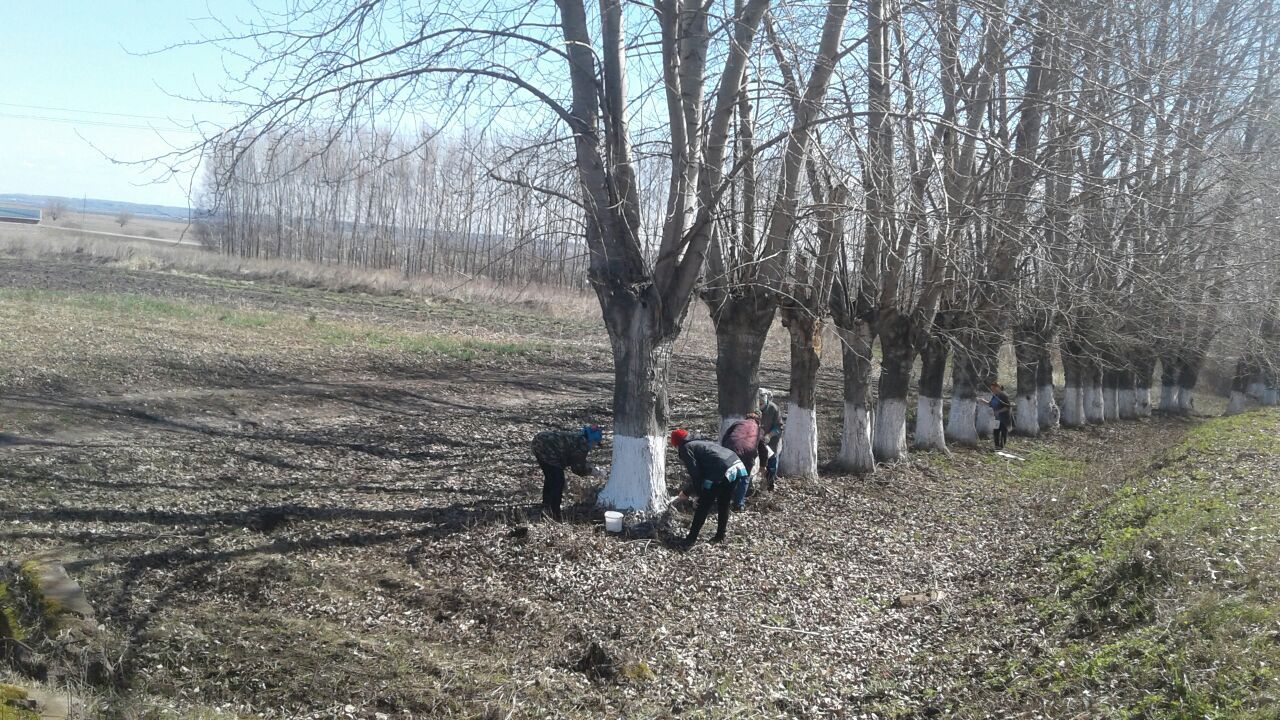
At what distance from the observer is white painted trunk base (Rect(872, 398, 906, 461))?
13.8 m

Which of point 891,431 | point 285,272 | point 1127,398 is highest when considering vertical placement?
point 285,272

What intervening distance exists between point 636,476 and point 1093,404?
860 inches

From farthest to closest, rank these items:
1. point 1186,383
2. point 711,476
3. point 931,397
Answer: point 1186,383 → point 931,397 → point 711,476

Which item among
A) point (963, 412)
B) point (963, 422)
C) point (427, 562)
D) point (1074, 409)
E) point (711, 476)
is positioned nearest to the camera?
point (427, 562)

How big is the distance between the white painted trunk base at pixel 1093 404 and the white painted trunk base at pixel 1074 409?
1.29m

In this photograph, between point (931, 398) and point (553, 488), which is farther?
point (931, 398)

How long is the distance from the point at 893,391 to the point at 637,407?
6.77 meters

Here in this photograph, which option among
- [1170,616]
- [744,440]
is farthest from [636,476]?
[1170,616]

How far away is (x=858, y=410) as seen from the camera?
12.7 metres

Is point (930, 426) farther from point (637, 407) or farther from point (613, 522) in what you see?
point (613, 522)

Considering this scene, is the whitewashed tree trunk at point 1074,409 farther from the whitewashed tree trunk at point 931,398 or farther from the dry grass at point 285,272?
the dry grass at point 285,272

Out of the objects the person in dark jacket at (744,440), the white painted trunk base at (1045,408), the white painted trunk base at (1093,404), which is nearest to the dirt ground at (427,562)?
the person in dark jacket at (744,440)

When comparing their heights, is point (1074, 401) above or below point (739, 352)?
below

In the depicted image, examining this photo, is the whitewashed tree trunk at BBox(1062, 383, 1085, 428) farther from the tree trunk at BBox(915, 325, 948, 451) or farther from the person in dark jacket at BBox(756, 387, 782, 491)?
the person in dark jacket at BBox(756, 387, 782, 491)
